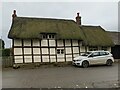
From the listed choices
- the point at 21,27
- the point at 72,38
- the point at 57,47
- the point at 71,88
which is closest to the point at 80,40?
the point at 72,38

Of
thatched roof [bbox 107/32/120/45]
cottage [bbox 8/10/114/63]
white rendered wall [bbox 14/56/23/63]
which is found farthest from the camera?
thatched roof [bbox 107/32/120/45]

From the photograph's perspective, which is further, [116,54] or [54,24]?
[116,54]

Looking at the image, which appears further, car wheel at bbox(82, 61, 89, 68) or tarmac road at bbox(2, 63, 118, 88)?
car wheel at bbox(82, 61, 89, 68)

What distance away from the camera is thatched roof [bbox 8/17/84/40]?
1142 inches

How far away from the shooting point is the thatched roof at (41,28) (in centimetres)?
2900

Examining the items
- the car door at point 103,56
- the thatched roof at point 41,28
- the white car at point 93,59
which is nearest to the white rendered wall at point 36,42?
the thatched roof at point 41,28

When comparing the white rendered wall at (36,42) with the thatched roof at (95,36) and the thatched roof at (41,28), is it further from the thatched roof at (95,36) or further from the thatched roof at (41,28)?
the thatched roof at (95,36)

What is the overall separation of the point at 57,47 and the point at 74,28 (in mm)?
4364

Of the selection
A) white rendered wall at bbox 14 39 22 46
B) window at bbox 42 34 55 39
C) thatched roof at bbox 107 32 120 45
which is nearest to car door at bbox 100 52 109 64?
window at bbox 42 34 55 39

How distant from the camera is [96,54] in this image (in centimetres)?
2709

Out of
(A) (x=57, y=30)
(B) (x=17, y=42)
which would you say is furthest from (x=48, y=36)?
(B) (x=17, y=42)

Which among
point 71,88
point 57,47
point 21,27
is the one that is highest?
point 21,27

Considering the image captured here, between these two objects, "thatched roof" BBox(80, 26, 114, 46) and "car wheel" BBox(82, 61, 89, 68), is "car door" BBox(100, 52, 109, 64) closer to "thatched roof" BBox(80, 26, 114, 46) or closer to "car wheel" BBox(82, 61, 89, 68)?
"car wheel" BBox(82, 61, 89, 68)

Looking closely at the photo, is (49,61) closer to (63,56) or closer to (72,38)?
(63,56)
